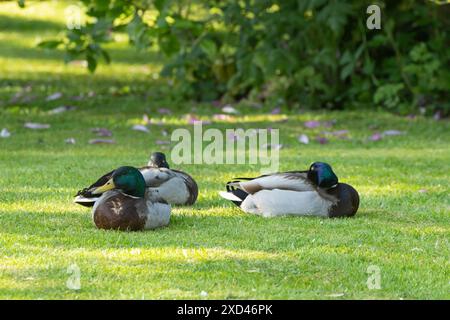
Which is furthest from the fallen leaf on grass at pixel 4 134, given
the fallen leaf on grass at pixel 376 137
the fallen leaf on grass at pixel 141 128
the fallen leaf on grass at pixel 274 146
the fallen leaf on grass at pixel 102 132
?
the fallen leaf on grass at pixel 376 137

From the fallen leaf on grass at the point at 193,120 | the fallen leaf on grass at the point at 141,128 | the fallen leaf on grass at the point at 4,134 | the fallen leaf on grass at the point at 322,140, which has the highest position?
the fallen leaf on grass at the point at 193,120

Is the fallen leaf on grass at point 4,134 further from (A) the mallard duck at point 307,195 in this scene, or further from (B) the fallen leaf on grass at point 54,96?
(A) the mallard duck at point 307,195

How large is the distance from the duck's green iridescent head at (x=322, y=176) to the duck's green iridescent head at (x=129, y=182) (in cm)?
140

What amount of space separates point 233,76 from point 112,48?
7.10 m

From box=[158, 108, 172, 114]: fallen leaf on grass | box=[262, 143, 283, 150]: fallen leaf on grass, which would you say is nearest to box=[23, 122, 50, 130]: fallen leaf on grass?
box=[158, 108, 172, 114]: fallen leaf on grass

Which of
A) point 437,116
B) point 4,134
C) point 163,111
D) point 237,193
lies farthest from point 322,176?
point 163,111

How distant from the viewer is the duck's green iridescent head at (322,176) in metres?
8.59

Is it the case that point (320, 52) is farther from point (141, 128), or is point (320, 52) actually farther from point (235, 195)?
point (235, 195)

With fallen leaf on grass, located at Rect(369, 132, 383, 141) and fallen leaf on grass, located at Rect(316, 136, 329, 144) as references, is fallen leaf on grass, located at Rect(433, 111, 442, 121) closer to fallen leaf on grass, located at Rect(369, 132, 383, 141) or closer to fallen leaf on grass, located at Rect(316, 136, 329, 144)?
fallen leaf on grass, located at Rect(369, 132, 383, 141)

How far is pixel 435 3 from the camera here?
1543 cm

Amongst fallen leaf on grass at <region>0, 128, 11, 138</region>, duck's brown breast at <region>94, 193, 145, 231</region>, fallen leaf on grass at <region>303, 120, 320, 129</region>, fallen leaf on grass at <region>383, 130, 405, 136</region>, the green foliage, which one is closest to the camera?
duck's brown breast at <region>94, 193, 145, 231</region>

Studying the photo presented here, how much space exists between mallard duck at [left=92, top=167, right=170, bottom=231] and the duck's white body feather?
0.88 meters

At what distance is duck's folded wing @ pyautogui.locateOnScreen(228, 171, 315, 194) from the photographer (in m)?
8.68
